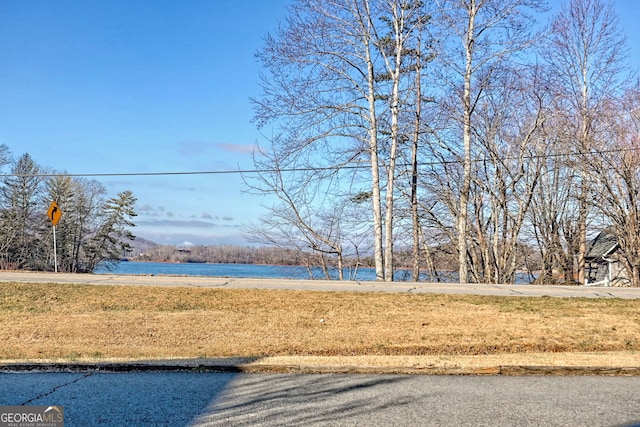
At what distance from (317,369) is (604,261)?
90.1ft

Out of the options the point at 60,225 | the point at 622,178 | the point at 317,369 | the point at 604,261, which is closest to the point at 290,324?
the point at 317,369

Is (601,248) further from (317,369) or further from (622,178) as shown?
(317,369)

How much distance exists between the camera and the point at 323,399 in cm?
530

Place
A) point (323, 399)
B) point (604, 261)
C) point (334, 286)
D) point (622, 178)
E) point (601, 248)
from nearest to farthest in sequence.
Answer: point (323, 399)
point (334, 286)
point (622, 178)
point (604, 261)
point (601, 248)

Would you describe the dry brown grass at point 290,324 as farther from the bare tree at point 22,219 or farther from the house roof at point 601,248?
the bare tree at point 22,219

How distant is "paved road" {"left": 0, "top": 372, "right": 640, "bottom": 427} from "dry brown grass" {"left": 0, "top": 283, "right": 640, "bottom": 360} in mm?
1338

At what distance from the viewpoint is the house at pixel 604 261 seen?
24906 mm

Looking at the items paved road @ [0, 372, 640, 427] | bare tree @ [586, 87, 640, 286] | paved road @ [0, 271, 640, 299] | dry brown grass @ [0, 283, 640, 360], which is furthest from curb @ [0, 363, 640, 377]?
bare tree @ [586, 87, 640, 286]

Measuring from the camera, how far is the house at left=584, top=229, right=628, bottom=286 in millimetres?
24906

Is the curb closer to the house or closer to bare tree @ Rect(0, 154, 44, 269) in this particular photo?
the house

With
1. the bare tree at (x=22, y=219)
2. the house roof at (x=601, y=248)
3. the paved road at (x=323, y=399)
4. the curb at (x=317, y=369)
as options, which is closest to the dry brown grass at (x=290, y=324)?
the curb at (x=317, y=369)

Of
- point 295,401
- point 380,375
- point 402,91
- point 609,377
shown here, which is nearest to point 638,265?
point 402,91

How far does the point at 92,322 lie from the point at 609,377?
8.42 m

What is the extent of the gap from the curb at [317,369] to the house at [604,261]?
17.6m
